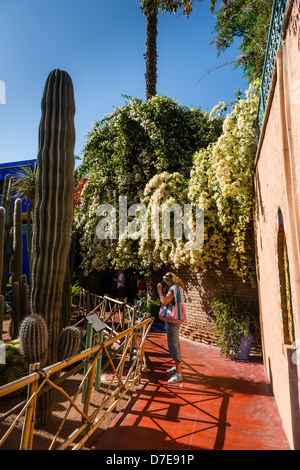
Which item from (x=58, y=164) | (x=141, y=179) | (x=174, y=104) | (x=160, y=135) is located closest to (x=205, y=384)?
(x=58, y=164)

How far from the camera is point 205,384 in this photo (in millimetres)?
5004

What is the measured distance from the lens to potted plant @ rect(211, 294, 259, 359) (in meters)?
6.26

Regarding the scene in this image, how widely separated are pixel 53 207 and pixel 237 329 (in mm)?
4436

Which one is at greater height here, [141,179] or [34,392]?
[141,179]

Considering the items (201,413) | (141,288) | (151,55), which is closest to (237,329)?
(201,413)

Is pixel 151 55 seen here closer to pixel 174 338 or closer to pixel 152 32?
pixel 152 32

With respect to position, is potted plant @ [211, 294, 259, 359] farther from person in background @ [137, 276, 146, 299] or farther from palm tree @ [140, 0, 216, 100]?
palm tree @ [140, 0, 216, 100]

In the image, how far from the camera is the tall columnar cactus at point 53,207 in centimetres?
388

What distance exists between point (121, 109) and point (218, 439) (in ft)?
33.7

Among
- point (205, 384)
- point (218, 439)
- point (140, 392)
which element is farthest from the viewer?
point (205, 384)

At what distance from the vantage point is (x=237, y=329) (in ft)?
20.5

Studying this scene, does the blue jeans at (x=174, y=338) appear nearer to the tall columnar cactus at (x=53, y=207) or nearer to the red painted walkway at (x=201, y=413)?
the red painted walkway at (x=201, y=413)

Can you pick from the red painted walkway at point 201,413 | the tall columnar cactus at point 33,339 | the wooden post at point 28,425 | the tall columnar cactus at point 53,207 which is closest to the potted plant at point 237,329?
the red painted walkway at point 201,413
